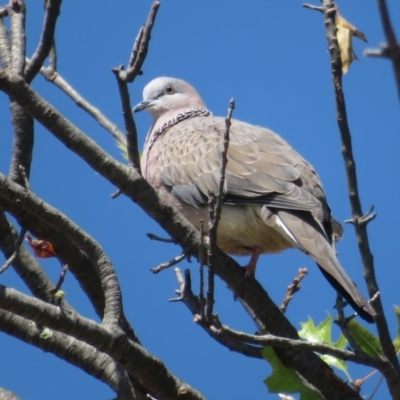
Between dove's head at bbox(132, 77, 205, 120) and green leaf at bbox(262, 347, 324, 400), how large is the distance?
9.44 ft

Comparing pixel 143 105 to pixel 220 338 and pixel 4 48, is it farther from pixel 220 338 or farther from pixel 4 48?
pixel 220 338

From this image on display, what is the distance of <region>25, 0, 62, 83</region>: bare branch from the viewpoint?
2.37 m

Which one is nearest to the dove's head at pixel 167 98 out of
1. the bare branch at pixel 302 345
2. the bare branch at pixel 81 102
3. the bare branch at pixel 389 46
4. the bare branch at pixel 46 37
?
the bare branch at pixel 81 102

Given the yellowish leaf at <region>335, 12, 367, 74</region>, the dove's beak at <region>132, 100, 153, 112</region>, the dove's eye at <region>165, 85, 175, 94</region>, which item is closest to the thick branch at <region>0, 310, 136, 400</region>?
the yellowish leaf at <region>335, 12, 367, 74</region>

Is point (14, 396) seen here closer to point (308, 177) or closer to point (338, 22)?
point (338, 22)

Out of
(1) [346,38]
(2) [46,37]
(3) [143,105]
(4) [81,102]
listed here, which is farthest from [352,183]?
(3) [143,105]

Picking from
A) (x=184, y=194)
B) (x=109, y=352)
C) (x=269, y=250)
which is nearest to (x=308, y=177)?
(x=269, y=250)

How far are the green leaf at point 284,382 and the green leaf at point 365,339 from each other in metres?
0.25

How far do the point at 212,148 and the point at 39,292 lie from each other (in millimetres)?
1627

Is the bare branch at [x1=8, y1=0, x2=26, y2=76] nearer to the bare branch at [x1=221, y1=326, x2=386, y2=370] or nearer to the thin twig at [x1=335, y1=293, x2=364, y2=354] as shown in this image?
the bare branch at [x1=221, y1=326, x2=386, y2=370]

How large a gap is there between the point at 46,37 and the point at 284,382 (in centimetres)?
147

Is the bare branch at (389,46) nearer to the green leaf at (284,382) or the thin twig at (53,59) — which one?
the green leaf at (284,382)

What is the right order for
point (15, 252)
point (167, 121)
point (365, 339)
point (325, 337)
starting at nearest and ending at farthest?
1. point (15, 252)
2. point (365, 339)
3. point (325, 337)
4. point (167, 121)

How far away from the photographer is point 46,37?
2.47 m
